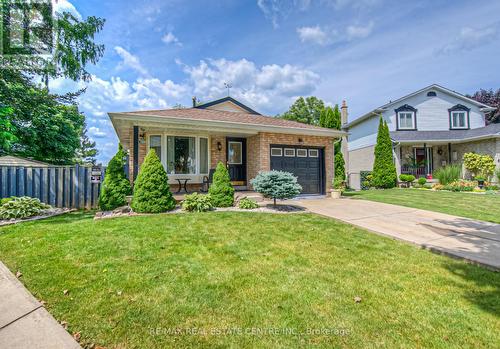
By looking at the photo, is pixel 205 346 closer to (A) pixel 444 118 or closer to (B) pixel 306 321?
(B) pixel 306 321

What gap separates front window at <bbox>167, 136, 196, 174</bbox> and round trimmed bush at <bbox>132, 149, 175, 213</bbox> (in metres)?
3.21

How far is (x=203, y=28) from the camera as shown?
11.2m

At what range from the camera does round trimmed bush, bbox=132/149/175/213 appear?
704 cm

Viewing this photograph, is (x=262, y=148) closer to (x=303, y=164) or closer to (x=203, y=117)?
(x=303, y=164)

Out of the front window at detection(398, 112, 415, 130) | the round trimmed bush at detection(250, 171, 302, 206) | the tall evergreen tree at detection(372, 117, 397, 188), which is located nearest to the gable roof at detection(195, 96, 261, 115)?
the round trimmed bush at detection(250, 171, 302, 206)

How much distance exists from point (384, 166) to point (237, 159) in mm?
12319

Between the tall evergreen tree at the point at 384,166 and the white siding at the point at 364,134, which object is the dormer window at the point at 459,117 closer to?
the white siding at the point at 364,134

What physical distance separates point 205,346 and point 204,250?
2255 mm

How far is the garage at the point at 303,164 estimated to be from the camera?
35.9 feet

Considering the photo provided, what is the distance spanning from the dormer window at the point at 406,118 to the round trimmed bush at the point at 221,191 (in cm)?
1926

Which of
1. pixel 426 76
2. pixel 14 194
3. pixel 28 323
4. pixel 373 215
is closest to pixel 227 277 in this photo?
pixel 28 323

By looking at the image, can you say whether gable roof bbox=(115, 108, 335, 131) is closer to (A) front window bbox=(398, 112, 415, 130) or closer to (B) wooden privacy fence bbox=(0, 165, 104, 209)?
(B) wooden privacy fence bbox=(0, 165, 104, 209)

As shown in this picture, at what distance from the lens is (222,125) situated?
9500 millimetres

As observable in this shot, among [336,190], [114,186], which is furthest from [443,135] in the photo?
[114,186]
